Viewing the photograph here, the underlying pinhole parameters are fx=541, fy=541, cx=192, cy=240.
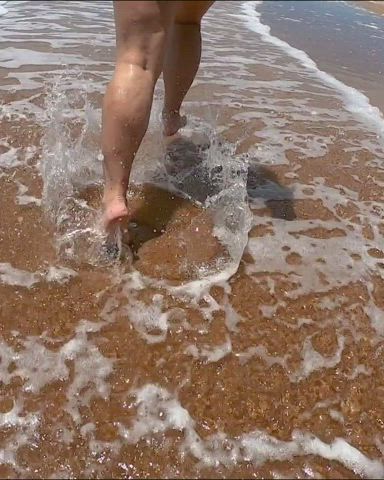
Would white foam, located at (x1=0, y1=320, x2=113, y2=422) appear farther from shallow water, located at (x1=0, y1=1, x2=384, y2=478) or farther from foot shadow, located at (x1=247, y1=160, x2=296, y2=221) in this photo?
foot shadow, located at (x1=247, y1=160, x2=296, y2=221)

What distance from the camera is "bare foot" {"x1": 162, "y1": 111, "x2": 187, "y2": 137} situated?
3.05 m

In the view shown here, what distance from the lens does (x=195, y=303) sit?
2076 millimetres

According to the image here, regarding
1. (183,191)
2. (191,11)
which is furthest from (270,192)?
(191,11)

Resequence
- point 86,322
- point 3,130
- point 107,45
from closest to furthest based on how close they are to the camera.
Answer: point 86,322 < point 3,130 < point 107,45

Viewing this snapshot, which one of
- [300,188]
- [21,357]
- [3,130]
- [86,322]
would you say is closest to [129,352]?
[86,322]

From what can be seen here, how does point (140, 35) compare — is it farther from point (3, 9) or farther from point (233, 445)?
point (3, 9)

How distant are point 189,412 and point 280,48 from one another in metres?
5.32

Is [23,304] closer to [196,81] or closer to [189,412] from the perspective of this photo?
[189,412]

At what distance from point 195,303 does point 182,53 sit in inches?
57.1

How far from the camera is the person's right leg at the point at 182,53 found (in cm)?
276

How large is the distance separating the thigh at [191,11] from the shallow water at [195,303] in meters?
0.69

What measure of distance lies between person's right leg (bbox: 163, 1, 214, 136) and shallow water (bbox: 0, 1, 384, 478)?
1.13ft

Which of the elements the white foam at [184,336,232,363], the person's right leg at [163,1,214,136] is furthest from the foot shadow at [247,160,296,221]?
the white foam at [184,336,232,363]

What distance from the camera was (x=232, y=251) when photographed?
2.34m
